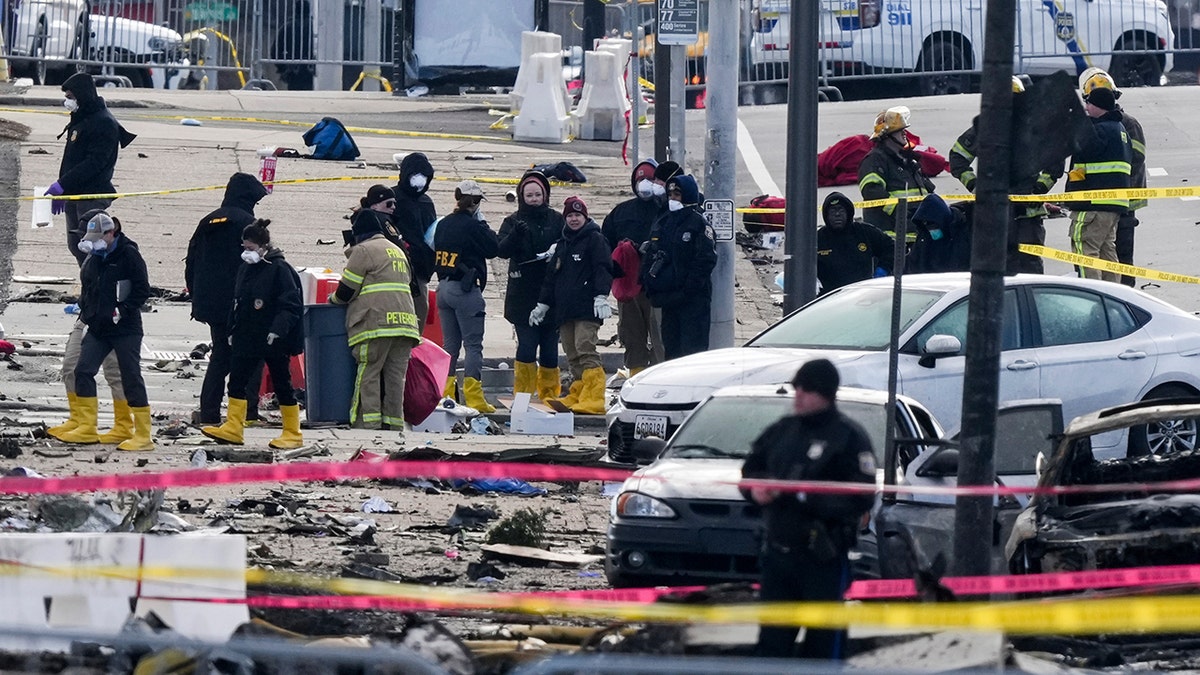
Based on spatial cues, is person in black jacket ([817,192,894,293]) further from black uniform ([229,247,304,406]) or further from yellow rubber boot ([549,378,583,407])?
black uniform ([229,247,304,406])

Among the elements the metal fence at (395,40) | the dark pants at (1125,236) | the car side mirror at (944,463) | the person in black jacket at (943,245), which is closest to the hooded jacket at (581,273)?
the person in black jacket at (943,245)

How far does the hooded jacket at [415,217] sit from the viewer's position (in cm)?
1531

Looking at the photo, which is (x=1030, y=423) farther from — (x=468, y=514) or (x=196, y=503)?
(x=196, y=503)

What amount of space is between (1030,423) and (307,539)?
395 cm

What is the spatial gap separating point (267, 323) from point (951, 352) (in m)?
4.69

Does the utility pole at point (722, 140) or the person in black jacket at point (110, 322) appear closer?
the person in black jacket at point (110, 322)

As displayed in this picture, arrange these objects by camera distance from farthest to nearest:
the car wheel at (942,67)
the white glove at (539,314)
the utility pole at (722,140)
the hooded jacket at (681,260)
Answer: the car wheel at (942,67)
the white glove at (539,314)
the utility pole at (722,140)
the hooded jacket at (681,260)

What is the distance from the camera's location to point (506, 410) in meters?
15.5

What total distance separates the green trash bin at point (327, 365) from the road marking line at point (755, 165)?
28.5ft

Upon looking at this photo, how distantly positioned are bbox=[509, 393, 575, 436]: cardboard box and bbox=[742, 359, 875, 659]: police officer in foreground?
23.2 feet

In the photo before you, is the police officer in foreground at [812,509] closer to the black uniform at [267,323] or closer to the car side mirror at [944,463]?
the car side mirror at [944,463]

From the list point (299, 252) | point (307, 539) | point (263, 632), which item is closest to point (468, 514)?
point (307, 539)

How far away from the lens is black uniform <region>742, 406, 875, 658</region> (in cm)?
720

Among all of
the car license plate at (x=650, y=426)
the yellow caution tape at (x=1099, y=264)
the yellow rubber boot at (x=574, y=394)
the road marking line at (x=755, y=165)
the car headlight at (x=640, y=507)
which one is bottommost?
A: the yellow rubber boot at (x=574, y=394)
